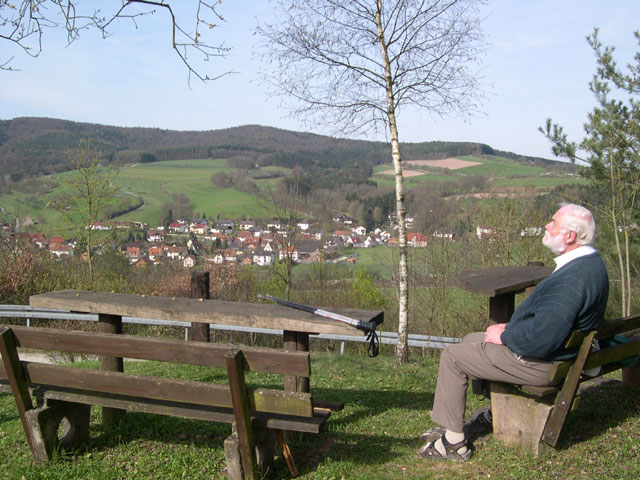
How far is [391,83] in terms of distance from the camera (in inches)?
340

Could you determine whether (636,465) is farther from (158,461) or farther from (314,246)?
(314,246)

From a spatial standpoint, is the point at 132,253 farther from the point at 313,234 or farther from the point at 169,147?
the point at 169,147

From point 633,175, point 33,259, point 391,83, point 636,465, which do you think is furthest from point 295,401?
point 33,259

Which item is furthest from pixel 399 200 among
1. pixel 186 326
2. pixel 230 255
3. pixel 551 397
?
pixel 230 255

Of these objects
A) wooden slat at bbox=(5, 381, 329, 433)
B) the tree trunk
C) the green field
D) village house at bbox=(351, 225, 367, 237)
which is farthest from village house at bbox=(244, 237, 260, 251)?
wooden slat at bbox=(5, 381, 329, 433)

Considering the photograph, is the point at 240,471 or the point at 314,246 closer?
the point at 240,471

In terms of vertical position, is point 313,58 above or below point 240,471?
above

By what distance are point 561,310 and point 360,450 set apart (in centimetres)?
180

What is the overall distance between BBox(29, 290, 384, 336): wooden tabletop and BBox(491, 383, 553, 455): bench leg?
100cm

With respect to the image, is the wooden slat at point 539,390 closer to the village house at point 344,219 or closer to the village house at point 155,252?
the village house at point 155,252

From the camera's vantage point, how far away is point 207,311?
4.02 m

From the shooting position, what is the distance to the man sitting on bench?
134 inches

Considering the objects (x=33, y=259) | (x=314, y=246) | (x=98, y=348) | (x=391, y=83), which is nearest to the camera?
(x=98, y=348)

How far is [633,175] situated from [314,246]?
566 inches
